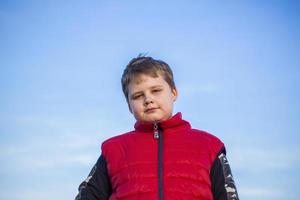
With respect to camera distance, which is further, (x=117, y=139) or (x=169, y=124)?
(x=117, y=139)

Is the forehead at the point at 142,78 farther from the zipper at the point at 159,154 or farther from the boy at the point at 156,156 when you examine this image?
the zipper at the point at 159,154

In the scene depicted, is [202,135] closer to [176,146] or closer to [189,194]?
[176,146]

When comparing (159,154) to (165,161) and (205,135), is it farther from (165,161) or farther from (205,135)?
(205,135)

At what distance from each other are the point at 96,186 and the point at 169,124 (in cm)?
105

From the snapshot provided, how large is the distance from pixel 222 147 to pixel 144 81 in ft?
3.71

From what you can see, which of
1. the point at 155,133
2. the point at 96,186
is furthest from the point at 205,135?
the point at 96,186

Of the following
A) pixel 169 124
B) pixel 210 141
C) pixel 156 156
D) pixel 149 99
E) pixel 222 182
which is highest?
pixel 149 99

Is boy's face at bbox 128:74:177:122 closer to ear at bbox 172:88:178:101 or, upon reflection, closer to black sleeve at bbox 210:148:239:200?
ear at bbox 172:88:178:101

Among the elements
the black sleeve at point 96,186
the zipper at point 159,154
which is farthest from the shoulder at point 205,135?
the black sleeve at point 96,186

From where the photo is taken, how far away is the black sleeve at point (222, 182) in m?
4.52

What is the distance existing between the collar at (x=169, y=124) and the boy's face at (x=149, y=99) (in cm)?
6

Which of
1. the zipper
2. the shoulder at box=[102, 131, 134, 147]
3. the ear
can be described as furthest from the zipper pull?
the ear

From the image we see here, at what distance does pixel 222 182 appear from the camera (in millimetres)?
4590

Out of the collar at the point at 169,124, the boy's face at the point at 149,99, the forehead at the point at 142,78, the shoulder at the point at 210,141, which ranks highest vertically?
the forehead at the point at 142,78
